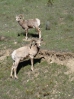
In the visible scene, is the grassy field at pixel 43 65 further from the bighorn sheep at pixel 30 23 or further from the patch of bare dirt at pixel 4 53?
the bighorn sheep at pixel 30 23

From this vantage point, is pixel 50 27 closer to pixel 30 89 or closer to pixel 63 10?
pixel 63 10

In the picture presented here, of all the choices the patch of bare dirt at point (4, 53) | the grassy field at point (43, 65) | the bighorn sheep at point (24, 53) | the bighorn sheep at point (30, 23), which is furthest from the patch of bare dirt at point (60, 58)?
the bighorn sheep at point (30, 23)

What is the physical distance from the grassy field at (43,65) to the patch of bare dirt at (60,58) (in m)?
0.28

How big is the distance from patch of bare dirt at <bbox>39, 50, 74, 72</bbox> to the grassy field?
0.91 ft

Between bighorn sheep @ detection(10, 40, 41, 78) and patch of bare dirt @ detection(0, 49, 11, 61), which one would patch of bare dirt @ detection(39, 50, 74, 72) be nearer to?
bighorn sheep @ detection(10, 40, 41, 78)

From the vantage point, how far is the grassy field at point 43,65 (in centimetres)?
1667

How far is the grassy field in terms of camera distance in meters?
16.7

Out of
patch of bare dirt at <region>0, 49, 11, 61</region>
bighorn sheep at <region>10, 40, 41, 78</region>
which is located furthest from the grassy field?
bighorn sheep at <region>10, 40, 41, 78</region>

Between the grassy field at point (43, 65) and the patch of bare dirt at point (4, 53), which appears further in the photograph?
the patch of bare dirt at point (4, 53)

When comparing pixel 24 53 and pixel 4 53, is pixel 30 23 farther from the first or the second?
pixel 24 53

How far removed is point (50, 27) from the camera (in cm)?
2398

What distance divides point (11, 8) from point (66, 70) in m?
14.6

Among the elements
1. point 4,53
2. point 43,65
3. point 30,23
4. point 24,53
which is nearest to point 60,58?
point 43,65

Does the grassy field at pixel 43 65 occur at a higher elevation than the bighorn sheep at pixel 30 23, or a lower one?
lower
